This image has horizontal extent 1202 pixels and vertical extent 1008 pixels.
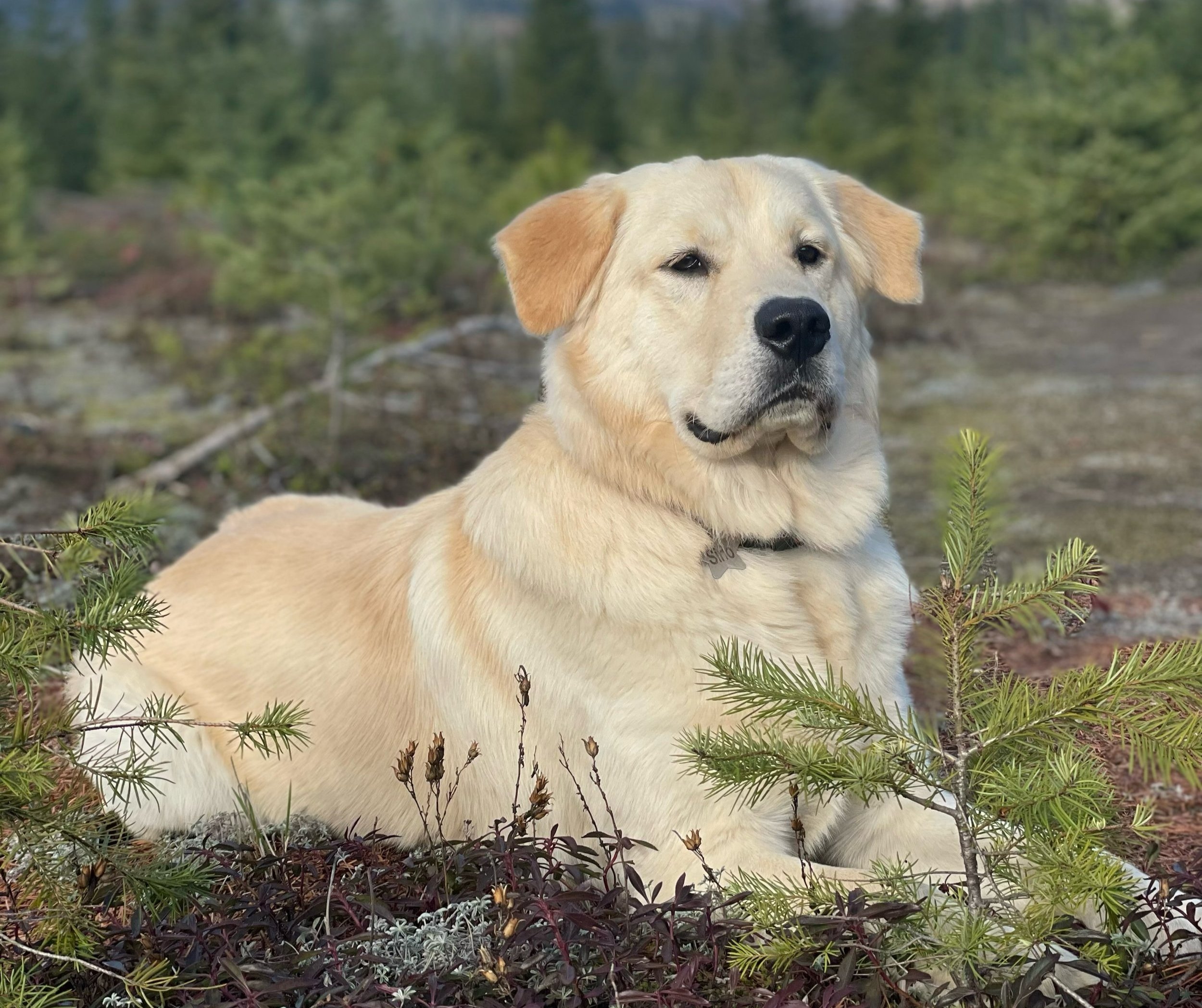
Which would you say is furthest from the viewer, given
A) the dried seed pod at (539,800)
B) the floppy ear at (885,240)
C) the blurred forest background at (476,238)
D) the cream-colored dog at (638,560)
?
the blurred forest background at (476,238)

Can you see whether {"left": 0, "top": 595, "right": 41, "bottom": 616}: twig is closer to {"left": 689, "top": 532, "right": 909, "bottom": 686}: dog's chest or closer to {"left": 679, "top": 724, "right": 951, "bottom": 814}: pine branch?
{"left": 679, "top": 724, "right": 951, "bottom": 814}: pine branch

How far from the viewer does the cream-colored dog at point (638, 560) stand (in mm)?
2850

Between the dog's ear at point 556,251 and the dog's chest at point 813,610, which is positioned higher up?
the dog's ear at point 556,251

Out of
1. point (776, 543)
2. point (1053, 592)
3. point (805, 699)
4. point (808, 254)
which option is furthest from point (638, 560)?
point (1053, 592)

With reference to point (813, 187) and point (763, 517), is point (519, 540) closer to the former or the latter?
point (763, 517)

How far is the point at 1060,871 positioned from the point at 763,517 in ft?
4.59

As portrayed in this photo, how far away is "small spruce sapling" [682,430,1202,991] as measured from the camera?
69.0 inches

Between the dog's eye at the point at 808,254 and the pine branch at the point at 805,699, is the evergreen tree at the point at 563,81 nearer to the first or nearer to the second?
the dog's eye at the point at 808,254

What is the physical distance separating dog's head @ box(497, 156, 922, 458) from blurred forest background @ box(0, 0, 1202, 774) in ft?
7.39

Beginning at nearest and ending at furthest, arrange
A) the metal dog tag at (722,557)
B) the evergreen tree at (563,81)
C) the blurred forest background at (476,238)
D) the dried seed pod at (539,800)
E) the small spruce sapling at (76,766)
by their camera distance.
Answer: the small spruce sapling at (76,766)
the dried seed pod at (539,800)
the metal dog tag at (722,557)
the blurred forest background at (476,238)
the evergreen tree at (563,81)

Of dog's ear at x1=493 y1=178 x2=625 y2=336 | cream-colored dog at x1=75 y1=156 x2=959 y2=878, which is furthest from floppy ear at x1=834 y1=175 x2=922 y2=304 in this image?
dog's ear at x1=493 y1=178 x2=625 y2=336

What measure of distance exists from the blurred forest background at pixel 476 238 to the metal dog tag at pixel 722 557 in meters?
2.26

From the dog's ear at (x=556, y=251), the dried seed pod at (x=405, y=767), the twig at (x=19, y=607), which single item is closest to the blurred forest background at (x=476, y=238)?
the dog's ear at (x=556, y=251)

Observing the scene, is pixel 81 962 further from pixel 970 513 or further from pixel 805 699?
pixel 970 513
